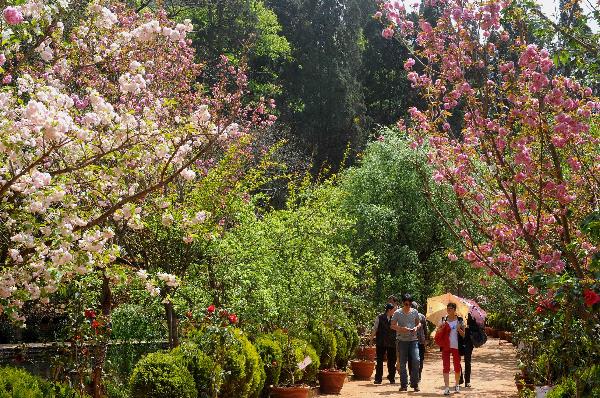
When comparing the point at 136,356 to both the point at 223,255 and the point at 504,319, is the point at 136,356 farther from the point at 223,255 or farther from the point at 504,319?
the point at 504,319

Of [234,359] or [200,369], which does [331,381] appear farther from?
[200,369]

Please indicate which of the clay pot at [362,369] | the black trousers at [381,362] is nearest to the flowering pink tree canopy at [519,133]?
the black trousers at [381,362]

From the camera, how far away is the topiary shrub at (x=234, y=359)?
925cm

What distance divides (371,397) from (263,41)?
25.3 m

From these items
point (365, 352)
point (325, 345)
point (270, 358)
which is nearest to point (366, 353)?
point (365, 352)

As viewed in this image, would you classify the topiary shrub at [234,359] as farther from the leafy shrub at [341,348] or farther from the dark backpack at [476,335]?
the dark backpack at [476,335]

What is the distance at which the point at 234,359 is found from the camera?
9852mm

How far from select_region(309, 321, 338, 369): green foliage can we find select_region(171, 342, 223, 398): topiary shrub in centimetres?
552

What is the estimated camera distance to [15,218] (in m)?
6.36

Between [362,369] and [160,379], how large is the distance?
8.62 metres

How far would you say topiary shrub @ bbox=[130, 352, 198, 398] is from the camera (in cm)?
841

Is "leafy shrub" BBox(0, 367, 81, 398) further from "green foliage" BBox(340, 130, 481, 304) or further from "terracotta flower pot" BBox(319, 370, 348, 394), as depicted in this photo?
"green foliage" BBox(340, 130, 481, 304)

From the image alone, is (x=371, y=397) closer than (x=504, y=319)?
Yes

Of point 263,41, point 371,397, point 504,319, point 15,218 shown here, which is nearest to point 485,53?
point 15,218
